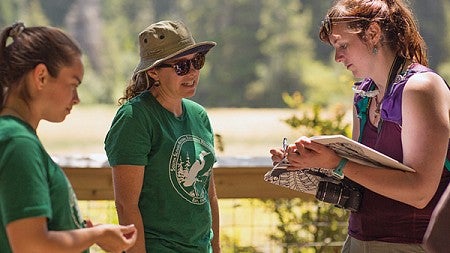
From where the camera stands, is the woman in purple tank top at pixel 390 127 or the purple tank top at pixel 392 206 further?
the purple tank top at pixel 392 206

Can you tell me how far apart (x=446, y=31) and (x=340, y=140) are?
9.01m

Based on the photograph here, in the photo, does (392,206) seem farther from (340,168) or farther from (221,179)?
(221,179)

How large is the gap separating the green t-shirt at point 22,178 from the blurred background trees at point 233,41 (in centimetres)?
887

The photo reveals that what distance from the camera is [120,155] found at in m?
3.08

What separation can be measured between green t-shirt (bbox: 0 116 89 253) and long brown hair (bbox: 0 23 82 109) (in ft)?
0.33

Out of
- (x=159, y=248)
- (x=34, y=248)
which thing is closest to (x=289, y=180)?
(x=159, y=248)

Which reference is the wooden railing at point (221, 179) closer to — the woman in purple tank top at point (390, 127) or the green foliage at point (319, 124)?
the green foliage at point (319, 124)

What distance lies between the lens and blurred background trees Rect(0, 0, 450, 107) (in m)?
11.4

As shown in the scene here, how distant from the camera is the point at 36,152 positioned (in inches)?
92.7

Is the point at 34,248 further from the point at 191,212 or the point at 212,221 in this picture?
the point at 212,221

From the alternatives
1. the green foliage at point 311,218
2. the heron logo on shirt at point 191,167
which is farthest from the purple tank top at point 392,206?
the green foliage at point 311,218

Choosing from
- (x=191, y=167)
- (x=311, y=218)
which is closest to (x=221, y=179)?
(x=311, y=218)

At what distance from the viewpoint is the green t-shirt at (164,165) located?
310 cm

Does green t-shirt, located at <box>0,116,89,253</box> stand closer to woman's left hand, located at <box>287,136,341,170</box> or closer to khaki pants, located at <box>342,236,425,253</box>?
woman's left hand, located at <box>287,136,341,170</box>
